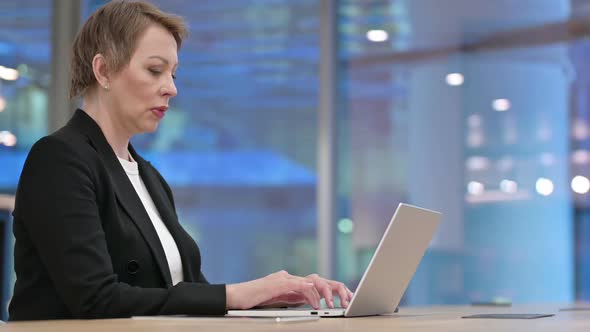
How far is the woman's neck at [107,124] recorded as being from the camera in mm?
2133

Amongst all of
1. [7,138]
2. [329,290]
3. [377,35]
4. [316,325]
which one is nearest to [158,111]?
[329,290]

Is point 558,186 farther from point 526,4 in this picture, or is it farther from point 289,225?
point 289,225

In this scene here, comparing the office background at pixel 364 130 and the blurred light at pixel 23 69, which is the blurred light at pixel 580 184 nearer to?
the office background at pixel 364 130

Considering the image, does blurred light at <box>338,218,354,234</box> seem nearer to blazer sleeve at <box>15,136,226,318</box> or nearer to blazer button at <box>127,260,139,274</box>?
blazer button at <box>127,260,139,274</box>

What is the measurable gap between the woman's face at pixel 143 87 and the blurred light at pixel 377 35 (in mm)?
3579

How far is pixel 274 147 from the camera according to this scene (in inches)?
221

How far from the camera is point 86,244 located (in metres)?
1.79

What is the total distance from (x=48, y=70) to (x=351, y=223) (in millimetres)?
2040

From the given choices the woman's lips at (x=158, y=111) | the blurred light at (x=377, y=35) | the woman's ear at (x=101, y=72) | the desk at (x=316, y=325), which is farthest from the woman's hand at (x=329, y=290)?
the blurred light at (x=377, y=35)

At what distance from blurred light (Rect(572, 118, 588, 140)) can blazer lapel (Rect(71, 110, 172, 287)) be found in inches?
144

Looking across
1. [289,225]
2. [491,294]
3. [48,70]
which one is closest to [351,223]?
[289,225]

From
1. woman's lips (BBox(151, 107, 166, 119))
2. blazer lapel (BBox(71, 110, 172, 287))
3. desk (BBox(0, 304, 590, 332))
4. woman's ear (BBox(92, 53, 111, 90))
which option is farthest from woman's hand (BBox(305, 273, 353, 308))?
woman's ear (BBox(92, 53, 111, 90))

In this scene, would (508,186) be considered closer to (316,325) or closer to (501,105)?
(501,105)

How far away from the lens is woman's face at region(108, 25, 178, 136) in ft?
6.94
